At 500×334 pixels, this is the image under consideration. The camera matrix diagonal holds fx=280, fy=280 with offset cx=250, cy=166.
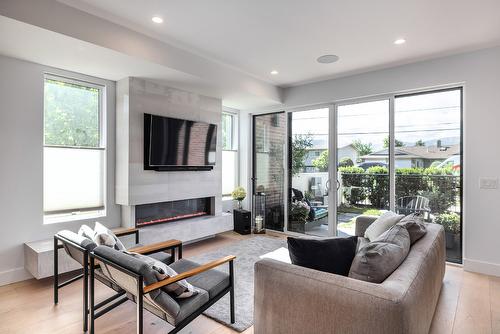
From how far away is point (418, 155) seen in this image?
3994 millimetres

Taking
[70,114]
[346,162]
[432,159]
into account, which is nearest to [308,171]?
[346,162]

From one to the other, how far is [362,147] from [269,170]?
1.91m

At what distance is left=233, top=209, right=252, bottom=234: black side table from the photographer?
5.44m

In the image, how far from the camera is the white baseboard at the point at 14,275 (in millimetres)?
3039

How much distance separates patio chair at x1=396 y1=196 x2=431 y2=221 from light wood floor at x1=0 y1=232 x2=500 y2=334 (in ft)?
3.26

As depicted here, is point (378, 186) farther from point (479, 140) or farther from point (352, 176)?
point (479, 140)

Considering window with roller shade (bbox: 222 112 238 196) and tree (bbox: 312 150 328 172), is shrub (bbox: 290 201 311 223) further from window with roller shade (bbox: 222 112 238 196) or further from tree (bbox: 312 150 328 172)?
window with roller shade (bbox: 222 112 238 196)

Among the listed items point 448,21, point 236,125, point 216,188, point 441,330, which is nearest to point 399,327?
point 441,330

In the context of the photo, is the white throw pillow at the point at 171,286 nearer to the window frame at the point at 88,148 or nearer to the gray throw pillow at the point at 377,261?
the gray throw pillow at the point at 377,261

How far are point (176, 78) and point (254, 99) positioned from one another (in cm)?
161

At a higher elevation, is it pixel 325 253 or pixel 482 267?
pixel 325 253

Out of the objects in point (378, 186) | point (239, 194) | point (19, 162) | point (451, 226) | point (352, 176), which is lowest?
point (451, 226)

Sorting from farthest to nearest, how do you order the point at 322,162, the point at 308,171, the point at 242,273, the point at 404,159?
the point at 308,171 < the point at 322,162 < the point at 404,159 < the point at 242,273

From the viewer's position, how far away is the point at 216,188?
5.07m
